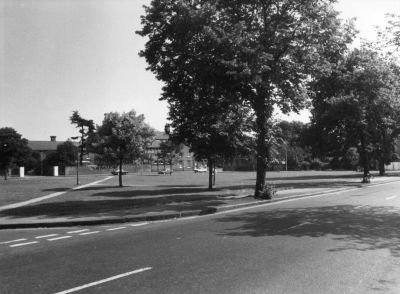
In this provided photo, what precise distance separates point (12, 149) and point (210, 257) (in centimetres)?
9369

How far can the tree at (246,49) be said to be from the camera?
59.0 ft

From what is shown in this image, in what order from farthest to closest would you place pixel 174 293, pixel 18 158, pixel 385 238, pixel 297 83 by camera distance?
pixel 18 158
pixel 297 83
pixel 385 238
pixel 174 293

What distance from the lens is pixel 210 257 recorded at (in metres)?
7.91

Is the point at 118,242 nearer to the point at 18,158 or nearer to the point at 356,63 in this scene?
the point at 356,63

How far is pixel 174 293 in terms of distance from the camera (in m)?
5.63

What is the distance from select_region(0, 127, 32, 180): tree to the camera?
88812 mm

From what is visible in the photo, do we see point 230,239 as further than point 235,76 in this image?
No

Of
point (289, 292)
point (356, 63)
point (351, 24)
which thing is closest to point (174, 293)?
point (289, 292)

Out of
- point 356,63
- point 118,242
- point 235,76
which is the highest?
point 356,63

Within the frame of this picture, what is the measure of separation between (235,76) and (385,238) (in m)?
9.97

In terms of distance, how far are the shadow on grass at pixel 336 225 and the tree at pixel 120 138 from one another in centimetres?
2093

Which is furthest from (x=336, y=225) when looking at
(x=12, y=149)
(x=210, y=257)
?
(x=12, y=149)

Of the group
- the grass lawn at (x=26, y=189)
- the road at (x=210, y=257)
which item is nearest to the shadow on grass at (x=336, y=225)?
the road at (x=210, y=257)

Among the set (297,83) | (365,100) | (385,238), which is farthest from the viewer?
(365,100)
